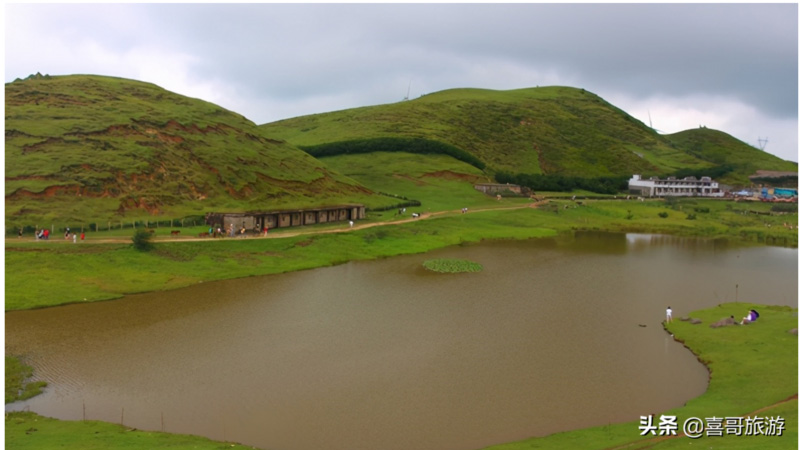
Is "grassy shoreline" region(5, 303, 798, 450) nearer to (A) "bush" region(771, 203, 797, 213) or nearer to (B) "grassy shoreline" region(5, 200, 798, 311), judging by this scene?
(B) "grassy shoreline" region(5, 200, 798, 311)

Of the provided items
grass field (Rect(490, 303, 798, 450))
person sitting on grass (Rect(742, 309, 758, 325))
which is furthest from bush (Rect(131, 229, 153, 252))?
person sitting on grass (Rect(742, 309, 758, 325))

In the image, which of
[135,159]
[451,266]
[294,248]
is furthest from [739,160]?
[135,159]

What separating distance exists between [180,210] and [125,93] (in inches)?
1309

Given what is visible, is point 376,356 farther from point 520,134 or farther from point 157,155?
point 520,134

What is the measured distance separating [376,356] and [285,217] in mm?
38206

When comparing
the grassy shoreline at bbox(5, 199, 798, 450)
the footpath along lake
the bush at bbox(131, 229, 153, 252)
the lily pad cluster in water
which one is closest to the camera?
the grassy shoreline at bbox(5, 199, 798, 450)

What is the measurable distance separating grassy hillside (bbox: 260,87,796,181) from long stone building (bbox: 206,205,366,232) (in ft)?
201

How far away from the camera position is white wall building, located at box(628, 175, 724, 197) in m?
128

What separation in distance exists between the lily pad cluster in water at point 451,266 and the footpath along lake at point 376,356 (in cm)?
215

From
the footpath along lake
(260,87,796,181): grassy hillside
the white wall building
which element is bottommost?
the footpath along lake

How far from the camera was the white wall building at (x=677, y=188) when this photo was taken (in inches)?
5044

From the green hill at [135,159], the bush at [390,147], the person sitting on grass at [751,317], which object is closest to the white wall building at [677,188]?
the bush at [390,147]

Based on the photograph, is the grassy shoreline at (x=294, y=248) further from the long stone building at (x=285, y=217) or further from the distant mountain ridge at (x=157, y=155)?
the distant mountain ridge at (x=157, y=155)

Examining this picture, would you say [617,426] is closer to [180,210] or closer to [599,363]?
[599,363]
